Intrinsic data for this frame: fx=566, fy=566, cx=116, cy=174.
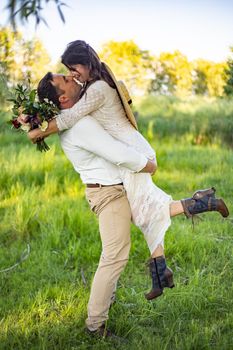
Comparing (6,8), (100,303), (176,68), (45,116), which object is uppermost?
(6,8)

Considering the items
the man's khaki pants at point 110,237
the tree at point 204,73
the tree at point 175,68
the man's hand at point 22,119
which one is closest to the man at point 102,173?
the man's khaki pants at point 110,237

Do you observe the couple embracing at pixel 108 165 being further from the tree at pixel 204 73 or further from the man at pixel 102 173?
the tree at pixel 204 73

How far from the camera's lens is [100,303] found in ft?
10.3

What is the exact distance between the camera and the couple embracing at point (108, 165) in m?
2.92

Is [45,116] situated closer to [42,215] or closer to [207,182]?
[42,215]

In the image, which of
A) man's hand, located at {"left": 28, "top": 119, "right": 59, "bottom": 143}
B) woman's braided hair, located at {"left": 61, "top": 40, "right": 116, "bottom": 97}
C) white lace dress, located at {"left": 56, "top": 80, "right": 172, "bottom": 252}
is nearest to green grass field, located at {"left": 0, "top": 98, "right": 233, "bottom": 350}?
white lace dress, located at {"left": 56, "top": 80, "right": 172, "bottom": 252}

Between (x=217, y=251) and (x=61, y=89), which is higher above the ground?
(x=61, y=89)

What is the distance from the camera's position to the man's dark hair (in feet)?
9.75

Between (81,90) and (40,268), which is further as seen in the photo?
(40,268)

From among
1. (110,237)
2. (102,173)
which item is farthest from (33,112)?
(110,237)

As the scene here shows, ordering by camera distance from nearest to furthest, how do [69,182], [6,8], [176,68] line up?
[6,8]
[69,182]
[176,68]

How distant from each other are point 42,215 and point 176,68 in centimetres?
3968

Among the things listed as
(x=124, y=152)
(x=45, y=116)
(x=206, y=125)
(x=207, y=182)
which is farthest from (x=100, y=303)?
(x=206, y=125)

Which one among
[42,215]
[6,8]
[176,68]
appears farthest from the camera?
[176,68]
